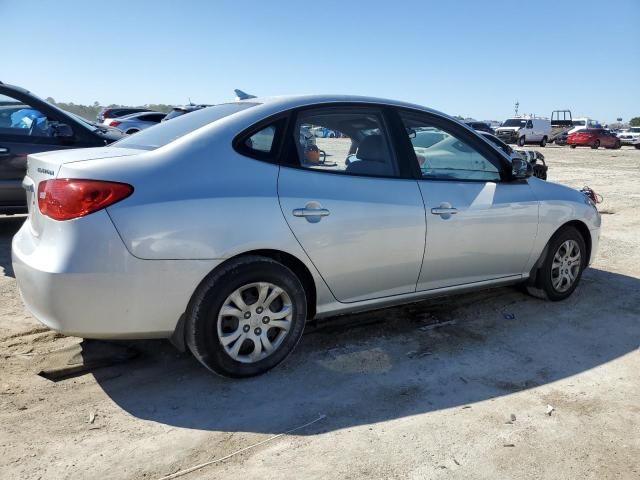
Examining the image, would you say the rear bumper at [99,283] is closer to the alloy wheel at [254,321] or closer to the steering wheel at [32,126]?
the alloy wheel at [254,321]

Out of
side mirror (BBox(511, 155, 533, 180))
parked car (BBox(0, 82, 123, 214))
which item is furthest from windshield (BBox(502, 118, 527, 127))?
side mirror (BBox(511, 155, 533, 180))

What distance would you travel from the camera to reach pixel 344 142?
376cm

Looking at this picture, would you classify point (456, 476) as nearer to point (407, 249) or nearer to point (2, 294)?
point (407, 249)

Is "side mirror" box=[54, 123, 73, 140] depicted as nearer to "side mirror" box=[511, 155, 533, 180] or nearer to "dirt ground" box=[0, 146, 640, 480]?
"dirt ground" box=[0, 146, 640, 480]

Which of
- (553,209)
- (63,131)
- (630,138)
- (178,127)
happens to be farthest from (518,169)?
(630,138)

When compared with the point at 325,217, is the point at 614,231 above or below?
below

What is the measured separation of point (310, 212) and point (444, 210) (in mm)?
1079

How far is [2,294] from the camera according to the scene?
463 cm

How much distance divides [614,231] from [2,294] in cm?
764

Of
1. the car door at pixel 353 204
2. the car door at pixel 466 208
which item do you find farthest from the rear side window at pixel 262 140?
the car door at pixel 466 208

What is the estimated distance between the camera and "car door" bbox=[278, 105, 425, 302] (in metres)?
3.34

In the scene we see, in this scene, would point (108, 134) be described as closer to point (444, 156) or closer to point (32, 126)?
point (32, 126)

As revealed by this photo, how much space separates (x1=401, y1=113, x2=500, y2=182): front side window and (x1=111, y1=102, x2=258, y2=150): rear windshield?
1.19m

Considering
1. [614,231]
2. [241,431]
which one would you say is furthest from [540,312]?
[614,231]
